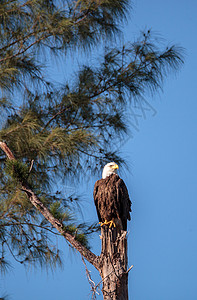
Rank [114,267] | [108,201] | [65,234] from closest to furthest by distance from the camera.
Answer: [114,267], [65,234], [108,201]

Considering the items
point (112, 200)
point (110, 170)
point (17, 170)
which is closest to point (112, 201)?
point (112, 200)

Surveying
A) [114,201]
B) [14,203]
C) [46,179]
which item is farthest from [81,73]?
[114,201]

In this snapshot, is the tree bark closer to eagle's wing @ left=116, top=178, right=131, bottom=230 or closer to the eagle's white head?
eagle's wing @ left=116, top=178, right=131, bottom=230

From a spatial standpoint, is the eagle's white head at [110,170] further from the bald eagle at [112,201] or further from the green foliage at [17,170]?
the green foliage at [17,170]

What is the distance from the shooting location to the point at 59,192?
3.10 m

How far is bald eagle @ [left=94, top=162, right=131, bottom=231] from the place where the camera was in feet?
6.75

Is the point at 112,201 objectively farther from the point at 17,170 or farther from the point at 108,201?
the point at 17,170

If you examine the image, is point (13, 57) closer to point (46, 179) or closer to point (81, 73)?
point (81, 73)

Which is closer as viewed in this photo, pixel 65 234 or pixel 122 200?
pixel 65 234

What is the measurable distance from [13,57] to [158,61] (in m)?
1.11

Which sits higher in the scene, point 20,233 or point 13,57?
point 13,57

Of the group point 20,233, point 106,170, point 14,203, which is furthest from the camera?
point 20,233

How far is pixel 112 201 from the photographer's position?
206 cm

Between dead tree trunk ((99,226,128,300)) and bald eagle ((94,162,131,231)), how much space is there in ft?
0.42
